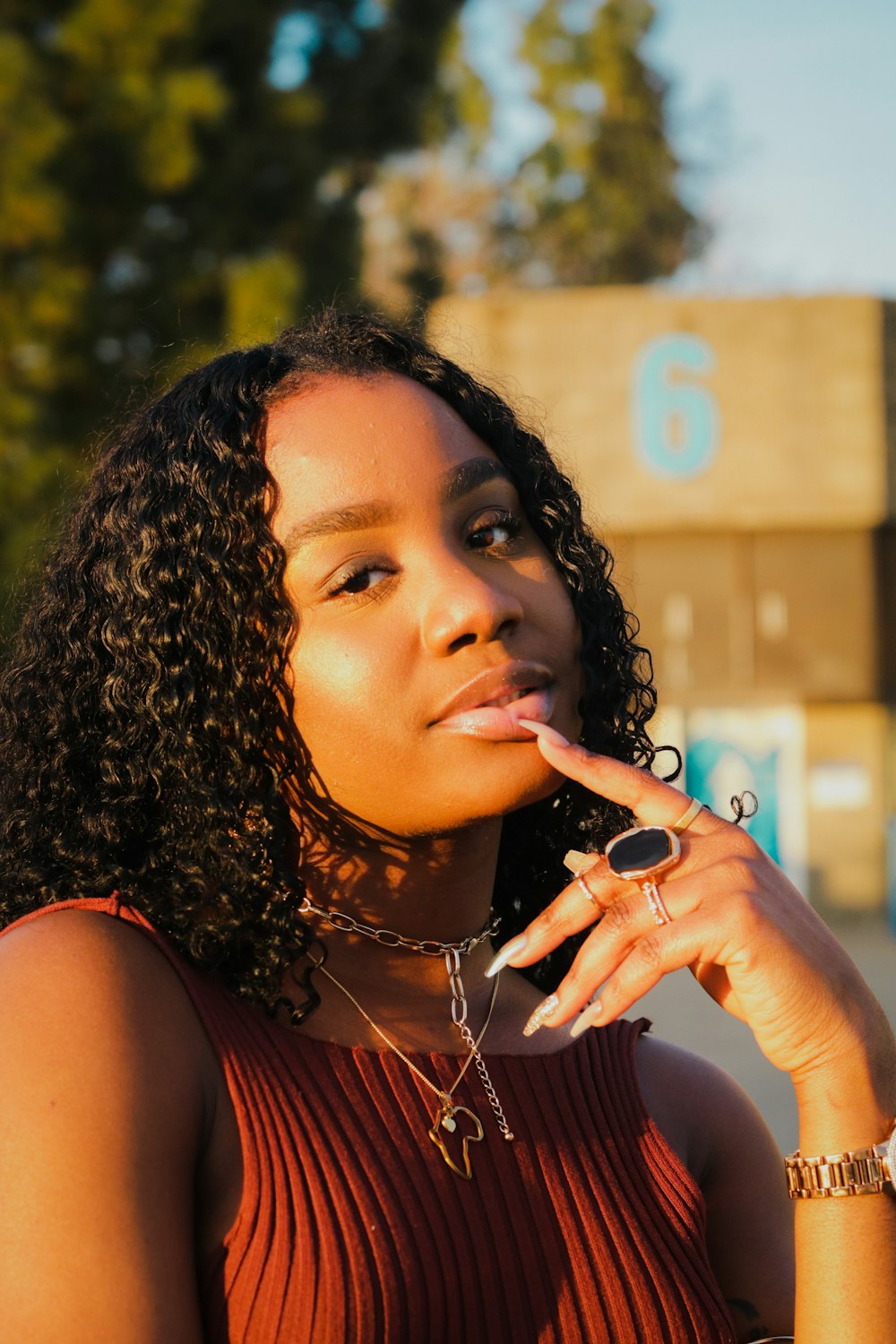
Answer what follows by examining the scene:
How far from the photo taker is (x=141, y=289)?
1278 cm

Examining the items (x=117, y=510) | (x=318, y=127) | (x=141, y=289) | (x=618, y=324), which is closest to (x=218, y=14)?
(x=318, y=127)

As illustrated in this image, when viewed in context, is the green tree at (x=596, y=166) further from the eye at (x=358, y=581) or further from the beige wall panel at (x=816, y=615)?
the eye at (x=358, y=581)

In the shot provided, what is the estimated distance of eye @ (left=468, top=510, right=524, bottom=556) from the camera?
6.75ft

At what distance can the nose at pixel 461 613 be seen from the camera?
6.12ft

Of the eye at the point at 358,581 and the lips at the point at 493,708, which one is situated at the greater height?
the eye at the point at 358,581

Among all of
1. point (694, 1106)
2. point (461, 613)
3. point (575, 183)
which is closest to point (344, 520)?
point (461, 613)

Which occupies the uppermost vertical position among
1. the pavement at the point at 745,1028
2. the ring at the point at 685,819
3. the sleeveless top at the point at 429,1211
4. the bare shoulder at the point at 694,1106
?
the pavement at the point at 745,1028

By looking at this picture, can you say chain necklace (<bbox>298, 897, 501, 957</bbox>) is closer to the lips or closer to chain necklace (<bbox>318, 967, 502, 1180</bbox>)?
chain necklace (<bbox>318, 967, 502, 1180</bbox>)

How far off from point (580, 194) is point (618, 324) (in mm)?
15451

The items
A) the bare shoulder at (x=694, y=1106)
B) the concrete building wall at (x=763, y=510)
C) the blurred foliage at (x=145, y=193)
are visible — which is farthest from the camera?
the concrete building wall at (x=763, y=510)

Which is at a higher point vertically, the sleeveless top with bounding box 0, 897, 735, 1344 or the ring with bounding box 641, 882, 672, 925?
the ring with bounding box 641, 882, 672, 925

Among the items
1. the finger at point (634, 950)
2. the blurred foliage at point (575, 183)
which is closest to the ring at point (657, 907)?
the finger at point (634, 950)

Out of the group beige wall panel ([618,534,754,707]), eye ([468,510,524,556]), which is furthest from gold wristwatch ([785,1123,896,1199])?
beige wall panel ([618,534,754,707])

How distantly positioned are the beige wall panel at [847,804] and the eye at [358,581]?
14.0 m
